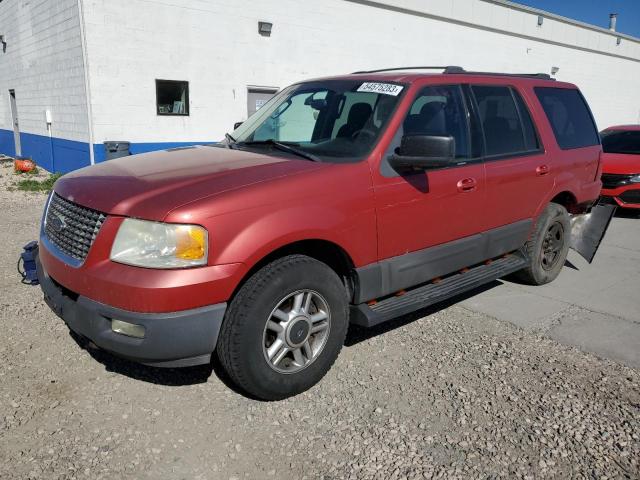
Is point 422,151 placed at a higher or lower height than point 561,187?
higher

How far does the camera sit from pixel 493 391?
133 inches

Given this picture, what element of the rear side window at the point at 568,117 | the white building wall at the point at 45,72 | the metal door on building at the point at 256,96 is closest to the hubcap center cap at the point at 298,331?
the rear side window at the point at 568,117

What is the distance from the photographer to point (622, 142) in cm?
991

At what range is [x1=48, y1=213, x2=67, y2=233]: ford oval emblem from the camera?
10.4 ft

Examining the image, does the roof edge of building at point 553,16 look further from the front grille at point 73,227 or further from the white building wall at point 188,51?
the front grille at point 73,227

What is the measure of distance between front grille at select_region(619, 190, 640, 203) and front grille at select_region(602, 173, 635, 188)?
6.5 inches

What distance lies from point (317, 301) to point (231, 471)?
3.57 feet

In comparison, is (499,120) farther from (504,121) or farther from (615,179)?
(615,179)

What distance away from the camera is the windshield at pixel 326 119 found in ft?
11.7

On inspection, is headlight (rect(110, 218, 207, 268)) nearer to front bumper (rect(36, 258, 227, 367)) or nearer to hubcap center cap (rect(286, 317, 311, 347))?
front bumper (rect(36, 258, 227, 367))

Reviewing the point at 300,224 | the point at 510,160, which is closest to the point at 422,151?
the point at 300,224

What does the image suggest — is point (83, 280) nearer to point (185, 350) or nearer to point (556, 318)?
point (185, 350)

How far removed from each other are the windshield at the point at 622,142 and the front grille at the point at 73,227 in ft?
31.1

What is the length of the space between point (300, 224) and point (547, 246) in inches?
134
